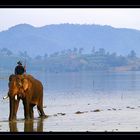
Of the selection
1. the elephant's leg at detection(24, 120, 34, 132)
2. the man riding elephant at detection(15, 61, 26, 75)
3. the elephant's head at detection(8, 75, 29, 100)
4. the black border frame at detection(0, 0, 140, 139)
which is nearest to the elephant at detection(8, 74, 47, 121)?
the elephant's head at detection(8, 75, 29, 100)

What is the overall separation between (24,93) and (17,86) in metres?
0.65

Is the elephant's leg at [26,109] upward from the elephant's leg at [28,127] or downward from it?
upward

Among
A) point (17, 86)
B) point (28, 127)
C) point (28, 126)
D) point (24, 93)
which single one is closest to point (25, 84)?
point (24, 93)

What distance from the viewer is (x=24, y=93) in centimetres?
2173

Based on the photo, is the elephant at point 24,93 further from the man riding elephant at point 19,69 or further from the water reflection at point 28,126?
the water reflection at point 28,126

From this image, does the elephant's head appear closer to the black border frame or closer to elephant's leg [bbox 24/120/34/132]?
elephant's leg [bbox 24/120/34/132]

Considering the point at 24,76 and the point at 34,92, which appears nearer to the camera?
the point at 24,76

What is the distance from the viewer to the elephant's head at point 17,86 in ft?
68.9
